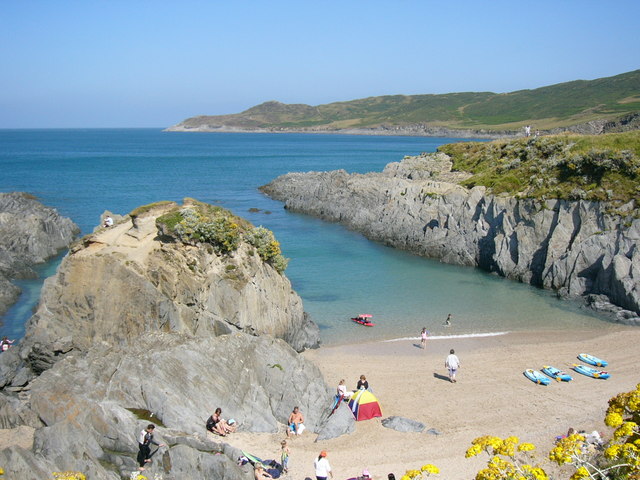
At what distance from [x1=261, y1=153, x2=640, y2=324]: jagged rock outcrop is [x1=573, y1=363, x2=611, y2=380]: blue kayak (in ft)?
27.6

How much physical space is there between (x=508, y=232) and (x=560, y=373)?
19063mm

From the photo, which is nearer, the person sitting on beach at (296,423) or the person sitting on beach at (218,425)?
the person sitting on beach at (218,425)

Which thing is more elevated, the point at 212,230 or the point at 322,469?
the point at 212,230

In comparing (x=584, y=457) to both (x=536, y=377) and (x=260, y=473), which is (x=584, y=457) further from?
(x=536, y=377)

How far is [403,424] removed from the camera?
19.8 m

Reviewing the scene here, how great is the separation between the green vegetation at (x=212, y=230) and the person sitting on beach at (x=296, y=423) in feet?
28.4

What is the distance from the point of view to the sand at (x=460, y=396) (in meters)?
17.6

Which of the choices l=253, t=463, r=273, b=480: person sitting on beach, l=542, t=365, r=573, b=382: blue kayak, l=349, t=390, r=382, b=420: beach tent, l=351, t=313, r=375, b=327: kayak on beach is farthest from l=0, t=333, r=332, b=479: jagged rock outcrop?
l=542, t=365, r=573, b=382: blue kayak

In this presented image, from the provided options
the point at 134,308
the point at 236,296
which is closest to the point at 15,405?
the point at 134,308

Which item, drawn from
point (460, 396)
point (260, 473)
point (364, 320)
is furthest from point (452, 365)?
point (260, 473)

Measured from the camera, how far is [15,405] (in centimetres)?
1800

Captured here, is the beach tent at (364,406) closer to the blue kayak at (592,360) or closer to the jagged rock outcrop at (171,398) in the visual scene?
the jagged rock outcrop at (171,398)

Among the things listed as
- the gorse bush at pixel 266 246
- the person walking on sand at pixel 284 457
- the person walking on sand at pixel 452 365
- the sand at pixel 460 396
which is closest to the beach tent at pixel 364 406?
the sand at pixel 460 396

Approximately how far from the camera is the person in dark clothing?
47.9 feet
